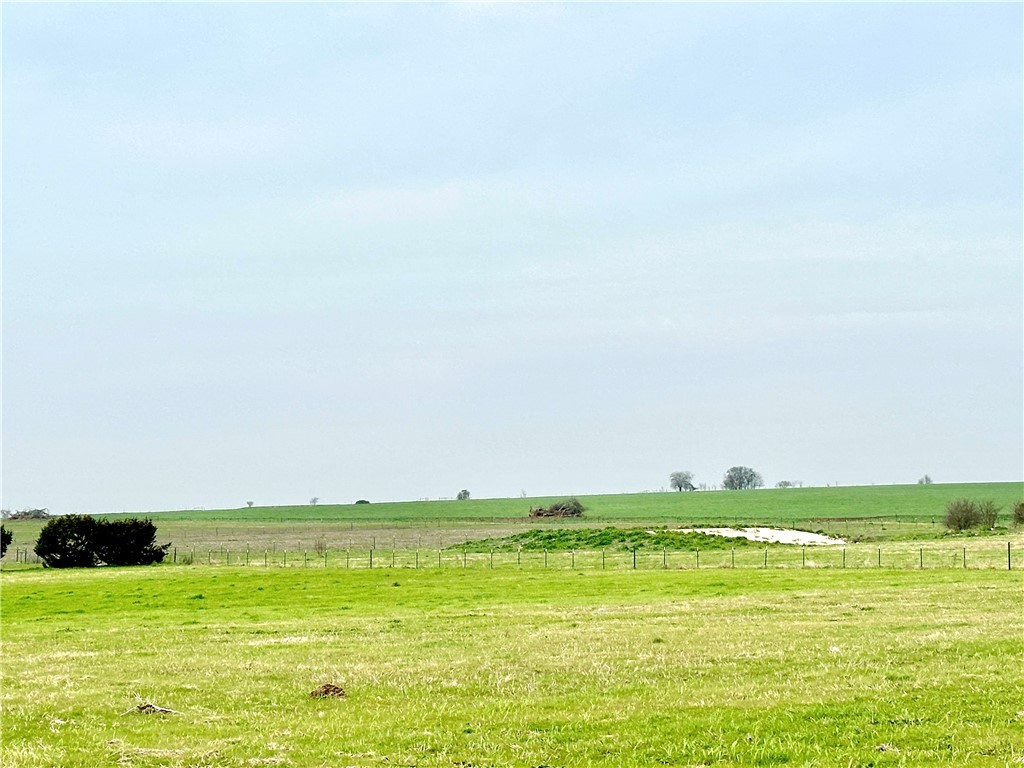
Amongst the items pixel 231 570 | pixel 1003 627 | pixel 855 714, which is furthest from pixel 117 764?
pixel 231 570

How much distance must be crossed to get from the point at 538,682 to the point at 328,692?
439cm

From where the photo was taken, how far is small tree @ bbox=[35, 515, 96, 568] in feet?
316

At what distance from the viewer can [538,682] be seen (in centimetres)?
2302

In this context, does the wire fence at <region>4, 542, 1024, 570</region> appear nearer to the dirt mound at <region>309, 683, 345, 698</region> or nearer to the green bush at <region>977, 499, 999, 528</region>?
the green bush at <region>977, 499, 999, 528</region>

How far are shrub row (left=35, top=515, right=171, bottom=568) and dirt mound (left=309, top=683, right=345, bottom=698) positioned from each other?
268ft

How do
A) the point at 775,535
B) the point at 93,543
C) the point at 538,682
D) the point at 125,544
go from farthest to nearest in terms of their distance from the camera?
the point at 775,535 < the point at 125,544 < the point at 93,543 < the point at 538,682

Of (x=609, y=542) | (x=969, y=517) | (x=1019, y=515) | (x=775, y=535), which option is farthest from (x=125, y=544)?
→ (x=1019, y=515)

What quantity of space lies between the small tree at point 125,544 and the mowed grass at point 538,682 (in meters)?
52.8

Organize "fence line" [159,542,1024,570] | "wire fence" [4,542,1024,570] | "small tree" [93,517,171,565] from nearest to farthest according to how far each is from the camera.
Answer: "fence line" [159,542,1024,570], "wire fence" [4,542,1024,570], "small tree" [93,517,171,565]

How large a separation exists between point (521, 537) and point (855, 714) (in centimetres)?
9980

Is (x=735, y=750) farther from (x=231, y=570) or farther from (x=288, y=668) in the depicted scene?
(x=231, y=570)

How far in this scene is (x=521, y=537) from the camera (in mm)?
117500

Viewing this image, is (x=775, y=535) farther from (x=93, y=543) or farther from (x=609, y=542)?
(x=93, y=543)

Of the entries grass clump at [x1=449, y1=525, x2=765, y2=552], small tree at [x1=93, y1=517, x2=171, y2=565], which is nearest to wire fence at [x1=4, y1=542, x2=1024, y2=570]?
small tree at [x1=93, y1=517, x2=171, y2=565]
